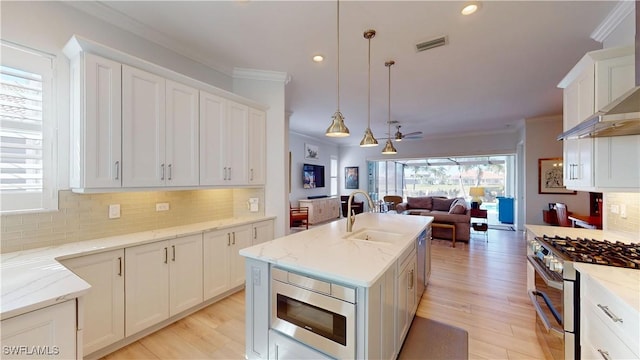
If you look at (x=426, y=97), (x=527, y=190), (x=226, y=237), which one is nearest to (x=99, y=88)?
(x=226, y=237)

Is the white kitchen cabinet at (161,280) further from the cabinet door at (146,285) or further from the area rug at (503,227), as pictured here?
the area rug at (503,227)

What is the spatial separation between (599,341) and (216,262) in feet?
10.1

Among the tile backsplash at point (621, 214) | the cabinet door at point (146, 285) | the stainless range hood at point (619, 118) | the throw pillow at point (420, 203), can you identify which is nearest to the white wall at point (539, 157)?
the throw pillow at point (420, 203)

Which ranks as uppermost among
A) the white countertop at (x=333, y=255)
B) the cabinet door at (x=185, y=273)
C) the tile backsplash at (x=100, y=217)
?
the tile backsplash at (x=100, y=217)

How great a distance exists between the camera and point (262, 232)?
3.38 m

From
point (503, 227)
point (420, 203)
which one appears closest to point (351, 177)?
point (420, 203)

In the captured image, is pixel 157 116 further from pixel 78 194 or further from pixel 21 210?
pixel 21 210

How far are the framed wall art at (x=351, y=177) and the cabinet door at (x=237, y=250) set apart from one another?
6.94 meters

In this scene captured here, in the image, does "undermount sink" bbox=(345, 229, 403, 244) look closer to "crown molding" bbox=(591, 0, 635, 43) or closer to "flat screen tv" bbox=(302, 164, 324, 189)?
"crown molding" bbox=(591, 0, 635, 43)

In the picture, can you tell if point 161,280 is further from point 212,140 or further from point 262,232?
point 212,140

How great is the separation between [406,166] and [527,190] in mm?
4362

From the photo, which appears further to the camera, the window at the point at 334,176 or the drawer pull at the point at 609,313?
the window at the point at 334,176

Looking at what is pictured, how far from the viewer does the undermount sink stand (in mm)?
2422

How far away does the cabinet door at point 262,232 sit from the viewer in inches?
129
